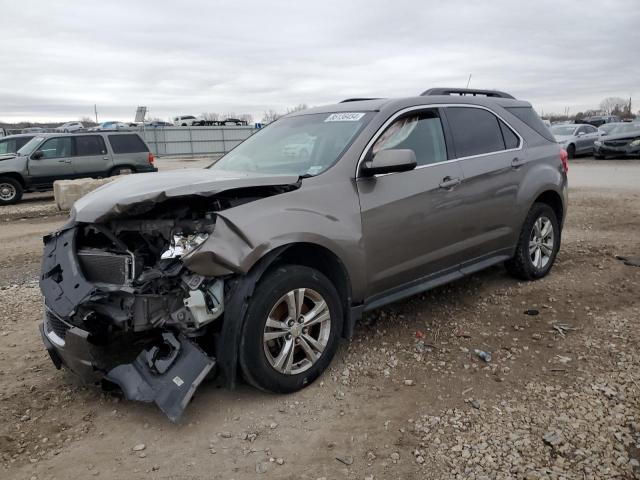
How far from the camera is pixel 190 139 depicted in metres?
34.7

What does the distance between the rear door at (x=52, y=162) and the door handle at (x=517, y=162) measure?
12.5 metres

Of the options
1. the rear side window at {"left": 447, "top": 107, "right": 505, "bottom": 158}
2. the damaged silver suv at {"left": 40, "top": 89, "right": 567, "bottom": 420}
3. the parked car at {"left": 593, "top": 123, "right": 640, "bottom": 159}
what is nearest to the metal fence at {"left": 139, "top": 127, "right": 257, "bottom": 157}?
the parked car at {"left": 593, "top": 123, "right": 640, "bottom": 159}

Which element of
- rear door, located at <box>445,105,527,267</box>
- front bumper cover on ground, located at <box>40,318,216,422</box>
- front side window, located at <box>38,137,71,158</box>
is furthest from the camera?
front side window, located at <box>38,137,71,158</box>

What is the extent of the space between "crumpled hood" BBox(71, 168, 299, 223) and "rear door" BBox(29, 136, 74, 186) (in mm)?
11632

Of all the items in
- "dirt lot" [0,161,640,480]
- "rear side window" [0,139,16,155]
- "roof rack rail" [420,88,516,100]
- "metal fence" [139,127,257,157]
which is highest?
"metal fence" [139,127,257,157]

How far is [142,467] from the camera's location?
2701 millimetres

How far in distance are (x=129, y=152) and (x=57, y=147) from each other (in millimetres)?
1835

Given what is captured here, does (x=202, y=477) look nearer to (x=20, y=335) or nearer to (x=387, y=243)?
(x=387, y=243)

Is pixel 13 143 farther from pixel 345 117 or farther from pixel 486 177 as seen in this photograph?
→ pixel 486 177

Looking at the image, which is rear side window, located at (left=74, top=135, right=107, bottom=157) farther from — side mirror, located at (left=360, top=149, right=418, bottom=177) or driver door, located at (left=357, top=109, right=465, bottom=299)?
side mirror, located at (left=360, top=149, right=418, bottom=177)

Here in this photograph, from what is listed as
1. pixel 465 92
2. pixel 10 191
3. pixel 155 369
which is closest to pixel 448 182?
pixel 465 92

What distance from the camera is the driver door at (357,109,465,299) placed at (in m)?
3.69

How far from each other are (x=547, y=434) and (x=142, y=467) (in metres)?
2.19

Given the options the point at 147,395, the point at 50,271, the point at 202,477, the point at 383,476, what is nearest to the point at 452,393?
the point at 383,476
